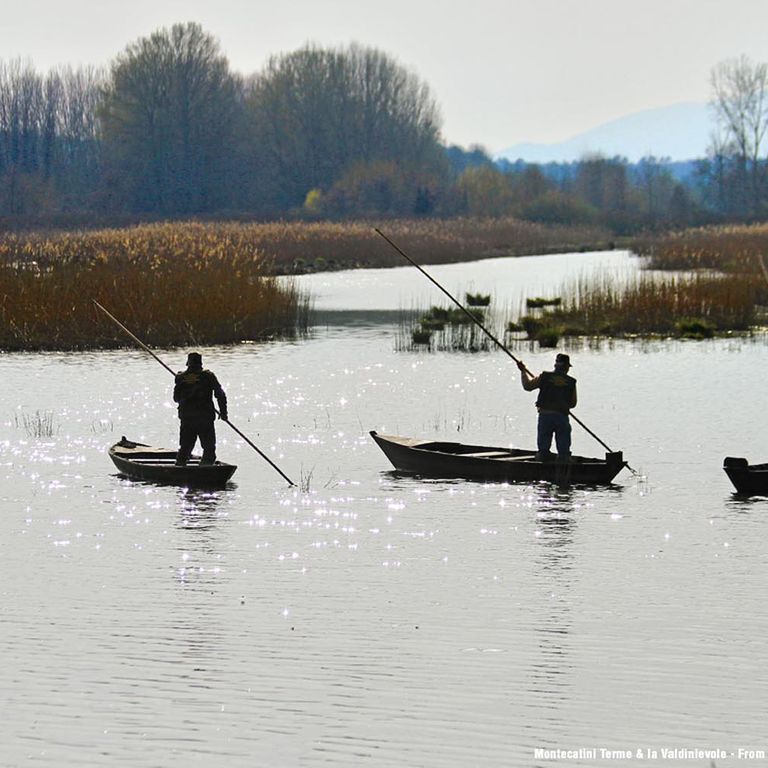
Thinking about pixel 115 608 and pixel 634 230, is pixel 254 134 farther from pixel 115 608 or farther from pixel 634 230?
pixel 115 608

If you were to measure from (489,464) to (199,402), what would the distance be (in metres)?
3.08

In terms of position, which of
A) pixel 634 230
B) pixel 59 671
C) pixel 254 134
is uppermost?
pixel 254 134

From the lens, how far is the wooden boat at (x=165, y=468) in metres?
16.5

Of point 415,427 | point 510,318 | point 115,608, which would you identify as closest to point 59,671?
point 115,608

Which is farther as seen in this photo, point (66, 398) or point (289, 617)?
point (66, 398)

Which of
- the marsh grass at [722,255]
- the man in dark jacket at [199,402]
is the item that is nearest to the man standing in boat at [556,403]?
the man in dark jacket at [199,402]

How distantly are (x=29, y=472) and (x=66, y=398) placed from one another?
6272 mm

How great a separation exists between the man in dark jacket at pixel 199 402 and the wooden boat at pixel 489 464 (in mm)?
2073

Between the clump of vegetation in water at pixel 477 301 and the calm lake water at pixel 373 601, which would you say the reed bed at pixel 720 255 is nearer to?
the clump of vegetation in water at pixel 477 301

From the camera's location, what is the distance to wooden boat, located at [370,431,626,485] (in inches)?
651

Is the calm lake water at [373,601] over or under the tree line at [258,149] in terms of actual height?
under

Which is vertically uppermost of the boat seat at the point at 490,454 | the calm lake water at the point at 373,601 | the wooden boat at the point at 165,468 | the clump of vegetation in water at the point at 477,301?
the clump of vegetation in water at the point at 477,301

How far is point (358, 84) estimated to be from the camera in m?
115

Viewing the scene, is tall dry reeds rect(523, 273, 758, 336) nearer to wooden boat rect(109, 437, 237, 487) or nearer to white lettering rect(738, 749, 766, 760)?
wooden boat rect(109, 437, 237, 487)
